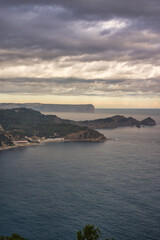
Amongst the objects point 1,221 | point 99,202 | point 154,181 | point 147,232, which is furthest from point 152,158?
point 1,221

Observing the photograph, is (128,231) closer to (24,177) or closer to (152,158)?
(24,177)

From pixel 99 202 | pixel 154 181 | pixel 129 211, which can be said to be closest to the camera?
pixel 129 211

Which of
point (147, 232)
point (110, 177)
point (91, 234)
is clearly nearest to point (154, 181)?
point (110, 177)

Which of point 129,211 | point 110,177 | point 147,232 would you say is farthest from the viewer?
point 110,177

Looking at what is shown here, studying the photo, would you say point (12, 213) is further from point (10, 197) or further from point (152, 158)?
point (152, 158)

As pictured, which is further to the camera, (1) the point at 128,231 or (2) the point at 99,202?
(2) the point at 99,202

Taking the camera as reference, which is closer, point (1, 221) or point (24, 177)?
point (1, 221)

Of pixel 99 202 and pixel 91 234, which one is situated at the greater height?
pixel 91 234

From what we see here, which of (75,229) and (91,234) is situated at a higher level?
(91,234)

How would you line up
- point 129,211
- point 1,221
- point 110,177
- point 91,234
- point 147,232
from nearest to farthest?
1. point 91,234
2. point 147,232
3. point 1,221
4. point 129,211
5. point 110,177
